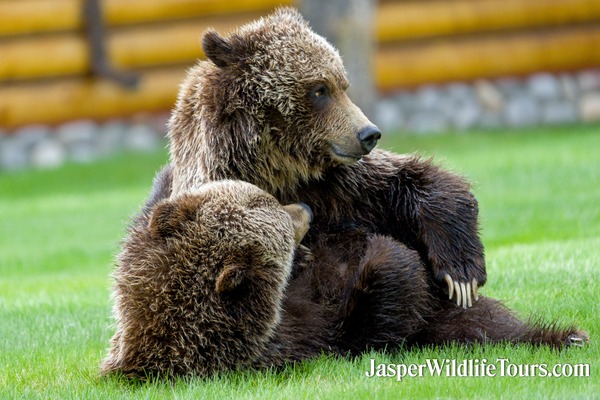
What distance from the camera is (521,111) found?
19781mm

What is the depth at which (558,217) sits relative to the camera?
1099 centimetres

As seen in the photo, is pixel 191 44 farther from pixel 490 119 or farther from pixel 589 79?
pixel 589 79

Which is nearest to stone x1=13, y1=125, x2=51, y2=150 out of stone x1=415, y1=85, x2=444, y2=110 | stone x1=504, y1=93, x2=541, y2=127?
stone x1=415, y1=85, x2=444, y2=110

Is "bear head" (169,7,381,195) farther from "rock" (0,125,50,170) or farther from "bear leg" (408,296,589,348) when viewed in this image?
"rock" (0,125,50,170)

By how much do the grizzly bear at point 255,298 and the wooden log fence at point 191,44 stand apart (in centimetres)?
1345

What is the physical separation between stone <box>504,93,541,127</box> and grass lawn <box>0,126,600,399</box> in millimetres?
711

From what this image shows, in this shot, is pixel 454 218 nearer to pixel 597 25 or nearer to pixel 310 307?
pixel 310 307

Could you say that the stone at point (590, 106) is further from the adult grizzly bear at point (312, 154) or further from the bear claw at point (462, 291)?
the bear claw at point (462, 291)

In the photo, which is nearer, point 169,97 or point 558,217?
point 558,217

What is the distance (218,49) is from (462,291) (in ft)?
5.96

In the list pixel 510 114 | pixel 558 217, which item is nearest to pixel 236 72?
pixel 558 217

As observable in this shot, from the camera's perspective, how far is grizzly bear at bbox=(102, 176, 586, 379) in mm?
5227

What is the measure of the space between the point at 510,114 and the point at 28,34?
8452 millimetres

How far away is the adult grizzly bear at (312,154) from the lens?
5883mm
